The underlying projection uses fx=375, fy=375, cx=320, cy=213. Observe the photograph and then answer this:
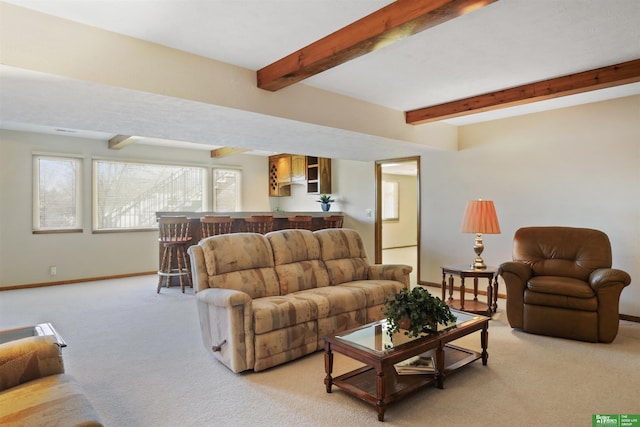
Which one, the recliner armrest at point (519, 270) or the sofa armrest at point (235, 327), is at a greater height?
the recliner armrest at point (519, 270)

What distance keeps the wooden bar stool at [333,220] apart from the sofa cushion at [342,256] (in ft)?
9.50

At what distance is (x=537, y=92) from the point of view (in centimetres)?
369

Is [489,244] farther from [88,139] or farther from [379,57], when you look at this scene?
[88,139]

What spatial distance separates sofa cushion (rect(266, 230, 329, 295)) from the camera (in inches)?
136

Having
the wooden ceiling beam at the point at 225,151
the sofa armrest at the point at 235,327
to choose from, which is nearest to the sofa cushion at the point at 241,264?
the sofa armrest at the point at 235,327

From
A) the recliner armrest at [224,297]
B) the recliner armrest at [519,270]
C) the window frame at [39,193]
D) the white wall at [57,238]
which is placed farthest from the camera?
the window frame at [39,193]

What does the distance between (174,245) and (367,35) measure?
174 inches

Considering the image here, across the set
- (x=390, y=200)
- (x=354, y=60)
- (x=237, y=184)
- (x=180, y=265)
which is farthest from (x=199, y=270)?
(x=390, y=200)

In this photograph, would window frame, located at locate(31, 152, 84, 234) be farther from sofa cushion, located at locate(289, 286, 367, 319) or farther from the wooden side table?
the wooden side table

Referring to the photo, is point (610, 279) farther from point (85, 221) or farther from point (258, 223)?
point (85, 221)

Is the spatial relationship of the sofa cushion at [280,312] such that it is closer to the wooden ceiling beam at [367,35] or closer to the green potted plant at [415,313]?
the green potted plant at [415,313]

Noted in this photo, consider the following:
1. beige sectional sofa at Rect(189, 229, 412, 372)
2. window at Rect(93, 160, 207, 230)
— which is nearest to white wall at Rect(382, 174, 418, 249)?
window at Rect(93, 160, 207, 230)

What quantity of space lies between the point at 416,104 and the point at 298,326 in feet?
9.63

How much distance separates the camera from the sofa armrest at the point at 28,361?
63.2 inches
